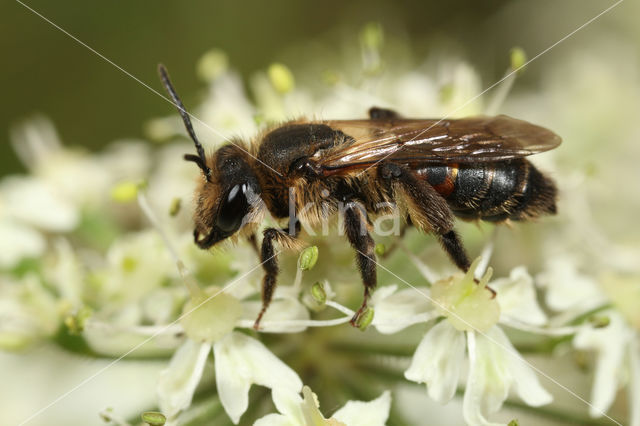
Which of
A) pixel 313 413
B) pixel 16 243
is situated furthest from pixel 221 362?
pixel 16 243

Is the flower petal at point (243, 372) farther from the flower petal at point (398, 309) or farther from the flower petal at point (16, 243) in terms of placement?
the flower petal at point (16, 243)

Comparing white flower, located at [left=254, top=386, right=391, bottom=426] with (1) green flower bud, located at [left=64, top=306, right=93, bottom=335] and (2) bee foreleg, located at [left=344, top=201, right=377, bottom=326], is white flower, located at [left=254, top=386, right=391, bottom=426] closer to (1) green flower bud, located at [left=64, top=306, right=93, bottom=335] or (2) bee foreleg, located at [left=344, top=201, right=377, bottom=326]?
(2) bee foreleg, located at [left=344, top=201, right=377, bottom=326]

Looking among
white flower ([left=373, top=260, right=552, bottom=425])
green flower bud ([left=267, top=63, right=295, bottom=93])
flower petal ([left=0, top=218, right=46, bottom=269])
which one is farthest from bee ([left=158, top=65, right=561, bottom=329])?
flower petal ([left=0, top=218, right=46, bottom=269])

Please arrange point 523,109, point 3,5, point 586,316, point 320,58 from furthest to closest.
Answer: point 320,58 < point 3,5 < point 523,109 < point 586,316

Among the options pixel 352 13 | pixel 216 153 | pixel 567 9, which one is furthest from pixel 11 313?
pixel 567 9

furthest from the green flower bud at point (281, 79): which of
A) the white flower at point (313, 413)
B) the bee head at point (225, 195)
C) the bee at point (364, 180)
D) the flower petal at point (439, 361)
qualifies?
the white flower at point (313, 413)

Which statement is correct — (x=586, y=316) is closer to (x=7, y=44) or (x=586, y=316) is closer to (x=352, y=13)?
(x=352, y=13)
